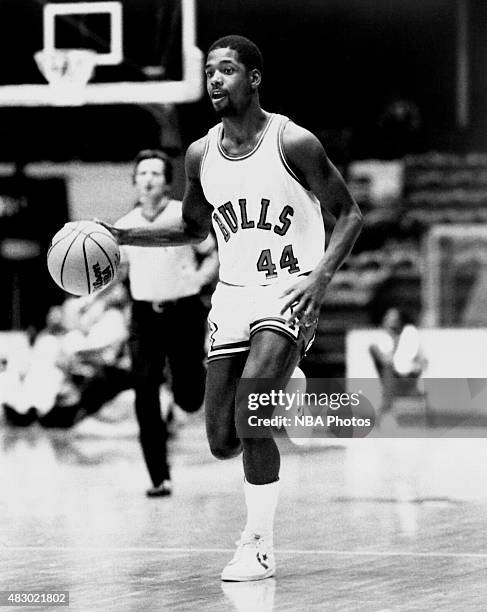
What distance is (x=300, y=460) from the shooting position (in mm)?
11500

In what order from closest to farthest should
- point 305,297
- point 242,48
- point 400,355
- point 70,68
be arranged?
1. point 305,297
2. point 242,48
3. point 70,68
4. point 400,355

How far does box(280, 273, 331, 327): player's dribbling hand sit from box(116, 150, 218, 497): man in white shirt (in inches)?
132

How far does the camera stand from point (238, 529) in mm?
7395

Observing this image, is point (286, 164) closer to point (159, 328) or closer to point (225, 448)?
point (225, 448)

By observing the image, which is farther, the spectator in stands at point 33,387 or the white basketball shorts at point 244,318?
the spectator in stands at point 33,387

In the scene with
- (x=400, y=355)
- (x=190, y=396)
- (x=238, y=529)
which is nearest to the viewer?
(x=238, y=529)

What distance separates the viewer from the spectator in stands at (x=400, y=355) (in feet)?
47.7

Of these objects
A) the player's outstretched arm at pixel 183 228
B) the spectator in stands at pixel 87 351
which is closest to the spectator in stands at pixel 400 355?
the spectator in stands at pixel 87 351

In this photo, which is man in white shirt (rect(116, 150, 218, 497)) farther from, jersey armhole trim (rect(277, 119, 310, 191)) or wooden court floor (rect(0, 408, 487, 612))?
jersey armhole trim (rect(277, 119, 310, 191))

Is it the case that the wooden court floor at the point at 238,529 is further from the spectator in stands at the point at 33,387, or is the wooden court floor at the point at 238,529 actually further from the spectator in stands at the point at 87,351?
the spectator in stands at the point at 33,387

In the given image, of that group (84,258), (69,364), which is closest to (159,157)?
(84,258)

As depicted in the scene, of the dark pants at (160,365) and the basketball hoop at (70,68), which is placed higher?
the basketball hoop at (70,68)

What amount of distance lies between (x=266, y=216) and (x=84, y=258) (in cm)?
85

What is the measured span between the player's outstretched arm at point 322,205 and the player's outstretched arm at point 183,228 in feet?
1.84
